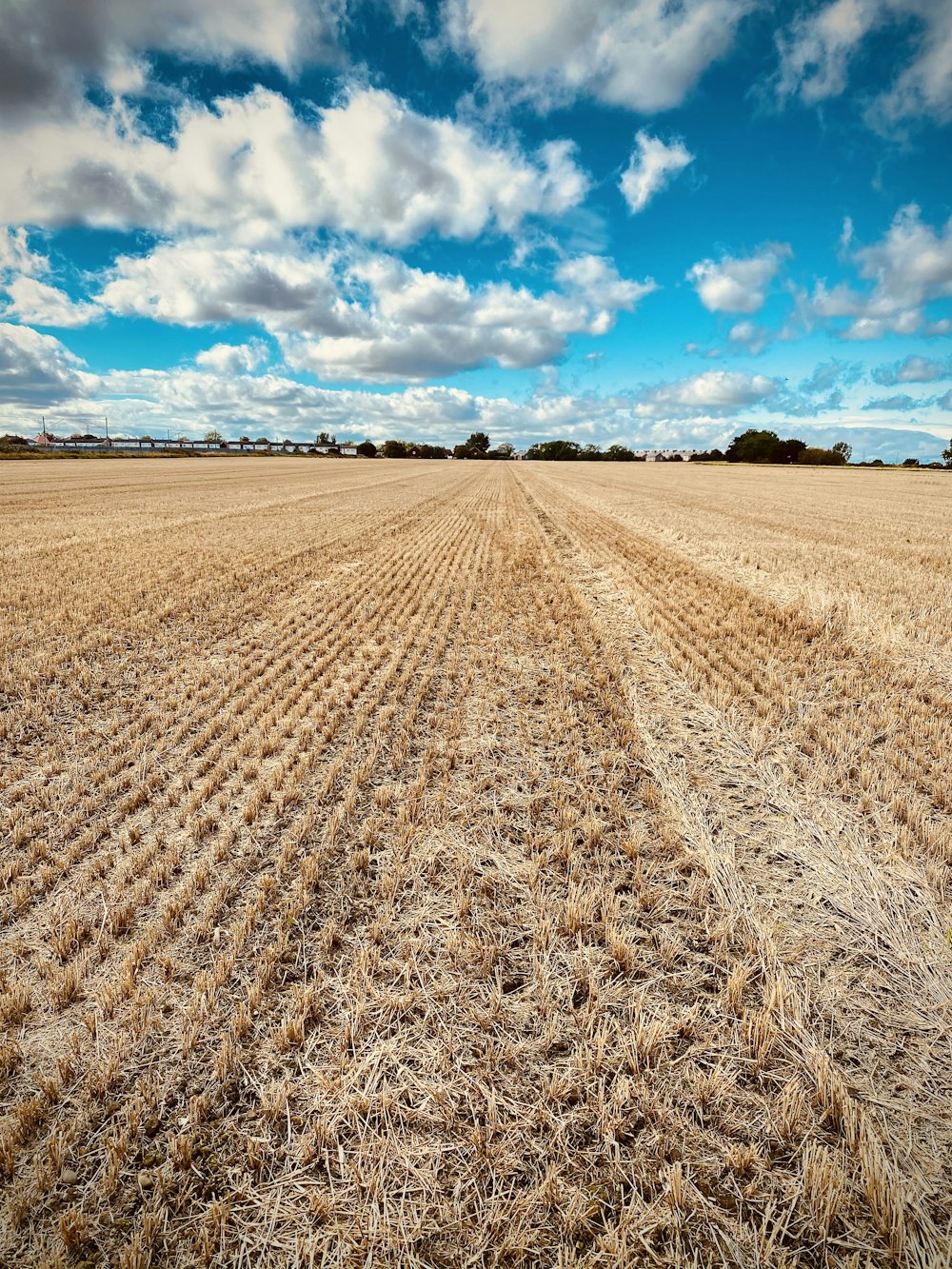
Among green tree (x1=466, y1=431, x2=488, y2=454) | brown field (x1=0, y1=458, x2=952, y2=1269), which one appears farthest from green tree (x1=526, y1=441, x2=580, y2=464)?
brown field (x1=0, y1=458, x2=952, y2=1269)

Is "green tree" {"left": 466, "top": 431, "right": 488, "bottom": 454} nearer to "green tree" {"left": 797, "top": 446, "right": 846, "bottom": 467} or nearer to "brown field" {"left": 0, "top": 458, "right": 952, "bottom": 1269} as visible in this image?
"green tree" {"left": 797, "top": 446, "right": 846, "bottom": 467}

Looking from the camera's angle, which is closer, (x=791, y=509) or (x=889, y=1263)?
(x=889, y=1263)

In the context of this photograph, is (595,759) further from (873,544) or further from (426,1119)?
(873,544)

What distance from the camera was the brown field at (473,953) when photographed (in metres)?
2.16

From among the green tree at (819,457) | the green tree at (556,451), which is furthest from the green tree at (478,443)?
the green tree at (819,457)

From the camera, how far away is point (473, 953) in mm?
3293

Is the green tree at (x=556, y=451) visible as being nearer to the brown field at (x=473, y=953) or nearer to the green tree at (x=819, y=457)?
the green tree at (x=819, y=457)

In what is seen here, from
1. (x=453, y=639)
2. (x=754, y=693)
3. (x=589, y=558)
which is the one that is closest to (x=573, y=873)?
(x=754, y=693)

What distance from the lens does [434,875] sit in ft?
12.8

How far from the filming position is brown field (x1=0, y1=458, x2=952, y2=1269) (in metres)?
2.16

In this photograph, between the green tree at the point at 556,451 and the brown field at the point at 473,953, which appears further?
the green tree at the point at 556,451

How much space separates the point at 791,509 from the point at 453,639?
27.0m

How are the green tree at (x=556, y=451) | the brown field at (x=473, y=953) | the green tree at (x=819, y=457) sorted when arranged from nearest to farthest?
1. the brown field at (x=473, y=953)
2. the green tree at (x=819, y=457)
3. the green tree at (x=556, y=451)

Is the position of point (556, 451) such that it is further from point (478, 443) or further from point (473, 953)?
point (473, 953)
